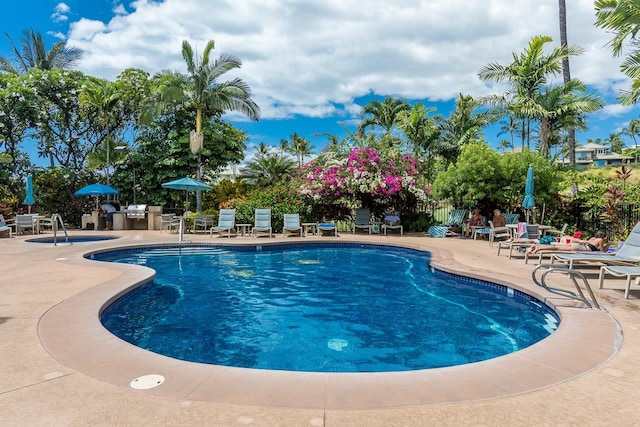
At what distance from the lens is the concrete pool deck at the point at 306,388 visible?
251cm

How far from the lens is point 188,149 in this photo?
20.1 metres

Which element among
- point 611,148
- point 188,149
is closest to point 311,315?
point 188,149

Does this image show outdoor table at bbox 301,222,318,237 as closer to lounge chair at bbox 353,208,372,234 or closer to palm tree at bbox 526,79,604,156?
lounge chair at bbox 353,208,372,234

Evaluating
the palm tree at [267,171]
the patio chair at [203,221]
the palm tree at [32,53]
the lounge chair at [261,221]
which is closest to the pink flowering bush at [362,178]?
the lounge chair at [261,221]

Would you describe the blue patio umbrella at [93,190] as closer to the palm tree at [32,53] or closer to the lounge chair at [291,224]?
the lounge chair at [291,224]

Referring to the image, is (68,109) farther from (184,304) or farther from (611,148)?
(611,148)

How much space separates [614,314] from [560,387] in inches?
101

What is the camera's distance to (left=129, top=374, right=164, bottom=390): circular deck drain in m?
2.91

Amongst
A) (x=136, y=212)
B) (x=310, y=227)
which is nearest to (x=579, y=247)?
(x=310, y=227)

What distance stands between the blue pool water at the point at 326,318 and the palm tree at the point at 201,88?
11.1m

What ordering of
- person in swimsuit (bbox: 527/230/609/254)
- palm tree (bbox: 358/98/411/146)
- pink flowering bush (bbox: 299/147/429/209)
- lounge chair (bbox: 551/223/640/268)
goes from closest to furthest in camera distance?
lounge chair (bbox: 551/223/640/268)
person in swimsuit (bbox: 527/230/609/254)
pink flowering bush (bbox: 299/147/429/209)
palm tree (bbox: 358/98/411/146)

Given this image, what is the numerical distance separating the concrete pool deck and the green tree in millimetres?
8661

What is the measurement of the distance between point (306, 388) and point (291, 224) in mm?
11708

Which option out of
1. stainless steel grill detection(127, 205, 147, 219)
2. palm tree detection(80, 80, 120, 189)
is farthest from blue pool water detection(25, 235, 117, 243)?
palm tree detection(80, 80, 120, 189)
